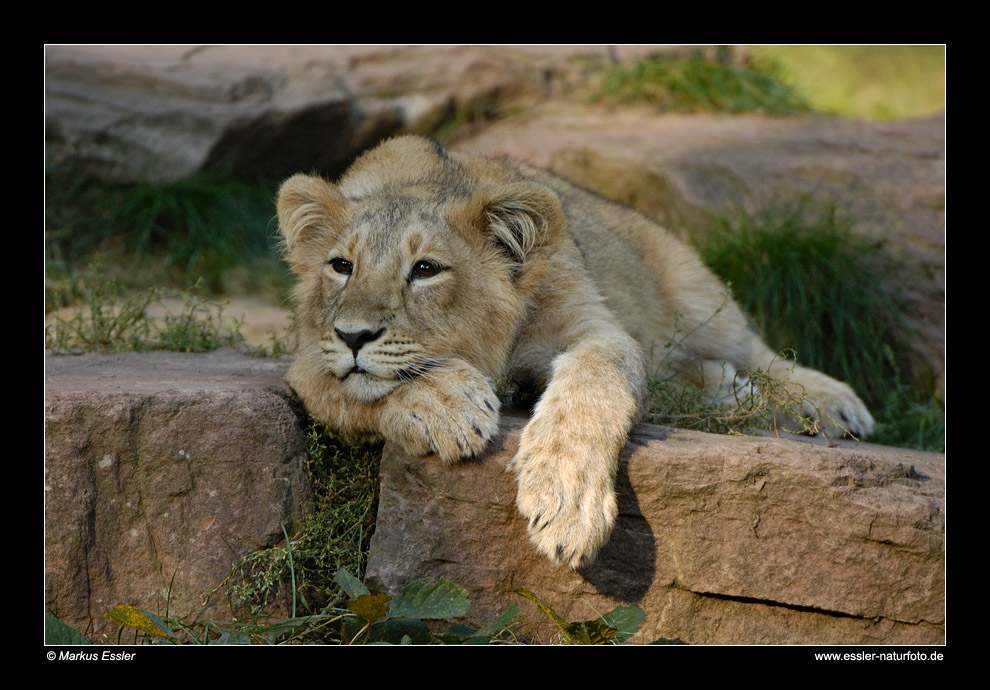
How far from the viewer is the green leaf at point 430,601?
3.44 m

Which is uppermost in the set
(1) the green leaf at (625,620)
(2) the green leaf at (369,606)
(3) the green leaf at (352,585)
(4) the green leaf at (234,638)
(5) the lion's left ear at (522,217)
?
(5) the lion's left ear at (522,217)

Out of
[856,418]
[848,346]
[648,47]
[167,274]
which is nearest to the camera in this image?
[856,418]

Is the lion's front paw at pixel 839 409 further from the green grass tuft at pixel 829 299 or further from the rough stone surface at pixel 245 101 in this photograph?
the rough stone surface at pixel 245 101

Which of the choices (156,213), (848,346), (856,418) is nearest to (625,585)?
(856,418)

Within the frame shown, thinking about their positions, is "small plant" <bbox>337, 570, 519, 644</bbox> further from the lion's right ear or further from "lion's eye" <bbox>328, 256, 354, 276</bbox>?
the lion's right ear

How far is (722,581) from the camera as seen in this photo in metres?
3.79

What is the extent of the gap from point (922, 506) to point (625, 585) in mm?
1241

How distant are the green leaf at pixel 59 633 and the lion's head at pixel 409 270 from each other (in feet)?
4.44

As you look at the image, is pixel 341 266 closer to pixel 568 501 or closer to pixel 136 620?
pixel 568 501

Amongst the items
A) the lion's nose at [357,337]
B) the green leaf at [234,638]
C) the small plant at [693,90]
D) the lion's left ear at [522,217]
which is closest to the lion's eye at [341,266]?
the lion's nose at [357,337]

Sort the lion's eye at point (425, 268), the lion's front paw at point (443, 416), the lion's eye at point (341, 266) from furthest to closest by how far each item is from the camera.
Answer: the lion's eye at point (341, 266), the lion's eye at point (425, 268), the lion's front paw at point (443, 416)

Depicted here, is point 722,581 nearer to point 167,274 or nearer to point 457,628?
point 457,628

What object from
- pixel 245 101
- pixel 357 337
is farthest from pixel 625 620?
pixel 245 101

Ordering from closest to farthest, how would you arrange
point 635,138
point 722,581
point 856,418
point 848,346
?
point 722,581, point 856,418, point 848,346, point 635,138
